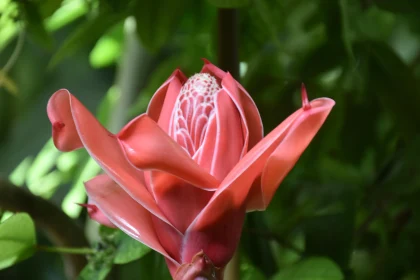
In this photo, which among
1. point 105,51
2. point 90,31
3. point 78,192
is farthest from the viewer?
point 105,51

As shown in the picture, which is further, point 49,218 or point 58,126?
point 49,218

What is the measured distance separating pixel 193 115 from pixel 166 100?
20 millimetres

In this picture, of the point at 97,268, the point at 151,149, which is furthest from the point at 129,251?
the point at 151,149

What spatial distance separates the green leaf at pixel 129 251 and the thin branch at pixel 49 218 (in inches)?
2.2

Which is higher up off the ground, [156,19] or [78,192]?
[156,19]

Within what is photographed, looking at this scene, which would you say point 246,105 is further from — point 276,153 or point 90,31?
point 90,31

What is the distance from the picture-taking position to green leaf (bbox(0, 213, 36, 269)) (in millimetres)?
254

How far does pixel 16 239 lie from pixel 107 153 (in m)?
0.10

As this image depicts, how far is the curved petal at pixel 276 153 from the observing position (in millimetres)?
184

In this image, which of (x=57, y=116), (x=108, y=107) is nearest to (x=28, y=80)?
(x=108, y=107)

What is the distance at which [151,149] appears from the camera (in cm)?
17

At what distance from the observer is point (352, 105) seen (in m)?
0.46

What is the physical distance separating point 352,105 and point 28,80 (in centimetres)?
88

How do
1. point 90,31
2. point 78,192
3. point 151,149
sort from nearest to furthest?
point 151,149 < point 90,31 < point 78,192
